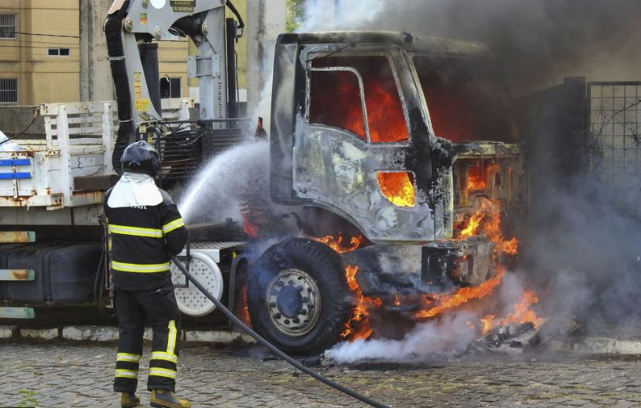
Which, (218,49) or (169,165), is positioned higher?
(218,49)

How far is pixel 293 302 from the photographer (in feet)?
27.0

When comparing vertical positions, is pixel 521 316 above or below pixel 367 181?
below

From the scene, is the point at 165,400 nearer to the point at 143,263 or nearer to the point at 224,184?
the point at 143,263

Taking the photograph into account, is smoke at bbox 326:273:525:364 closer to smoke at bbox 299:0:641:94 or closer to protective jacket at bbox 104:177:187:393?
protective jacket at bbox 104:177:187:393

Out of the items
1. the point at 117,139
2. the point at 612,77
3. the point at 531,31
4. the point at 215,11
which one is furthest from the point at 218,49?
the point at 612,77

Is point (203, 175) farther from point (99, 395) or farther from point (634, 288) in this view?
point (634, 288)

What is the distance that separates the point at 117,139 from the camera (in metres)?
9.42

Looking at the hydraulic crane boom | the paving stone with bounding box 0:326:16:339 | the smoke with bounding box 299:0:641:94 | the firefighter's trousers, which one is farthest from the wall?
the firefighter's trousers

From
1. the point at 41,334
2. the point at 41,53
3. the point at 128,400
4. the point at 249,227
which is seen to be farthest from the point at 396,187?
the point at 41,53

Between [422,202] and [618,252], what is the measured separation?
2.80m

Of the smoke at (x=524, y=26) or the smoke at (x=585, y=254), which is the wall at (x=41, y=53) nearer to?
the smoke at (x=524, y=26)

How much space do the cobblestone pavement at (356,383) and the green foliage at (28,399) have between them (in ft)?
0.08

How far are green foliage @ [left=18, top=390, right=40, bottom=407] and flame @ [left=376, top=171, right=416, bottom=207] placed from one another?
292 cm

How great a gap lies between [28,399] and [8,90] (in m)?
27.7
